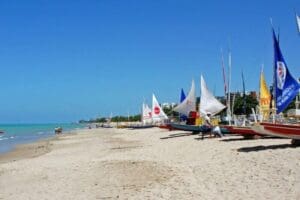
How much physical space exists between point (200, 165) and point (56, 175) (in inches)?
199

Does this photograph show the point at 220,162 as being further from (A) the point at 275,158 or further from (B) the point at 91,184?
(B) the point at 91,184

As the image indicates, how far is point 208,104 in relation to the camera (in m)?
33.3

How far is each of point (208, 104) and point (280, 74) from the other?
15693 mm

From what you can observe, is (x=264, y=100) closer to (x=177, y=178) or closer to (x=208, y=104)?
(x=208, y=104)

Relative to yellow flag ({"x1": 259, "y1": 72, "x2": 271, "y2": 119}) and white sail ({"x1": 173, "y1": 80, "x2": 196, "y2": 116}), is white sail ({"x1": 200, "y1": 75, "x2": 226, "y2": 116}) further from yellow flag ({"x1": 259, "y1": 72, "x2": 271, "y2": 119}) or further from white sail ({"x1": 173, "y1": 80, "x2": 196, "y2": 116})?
yellow flag ({"x1": 259, "y1": 72, "x2": 271, "y2": 119})

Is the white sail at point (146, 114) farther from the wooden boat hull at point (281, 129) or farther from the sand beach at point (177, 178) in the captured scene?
the sand beach at point (177, 178)

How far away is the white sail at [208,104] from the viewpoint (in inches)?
1307

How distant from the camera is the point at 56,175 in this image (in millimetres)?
16828

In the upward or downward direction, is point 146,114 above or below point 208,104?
above

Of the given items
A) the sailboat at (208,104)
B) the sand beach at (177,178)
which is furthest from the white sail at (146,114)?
the sand beach at (177,178)

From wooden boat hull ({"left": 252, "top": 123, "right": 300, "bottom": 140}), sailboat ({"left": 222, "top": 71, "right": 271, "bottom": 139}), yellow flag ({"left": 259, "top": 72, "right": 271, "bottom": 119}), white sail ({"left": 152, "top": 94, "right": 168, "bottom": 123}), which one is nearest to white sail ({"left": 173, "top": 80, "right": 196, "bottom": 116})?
sailboat ({"left": 222, "top": 71, "right": 271, "bottom": 139})

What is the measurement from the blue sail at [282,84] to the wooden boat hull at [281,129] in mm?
1419

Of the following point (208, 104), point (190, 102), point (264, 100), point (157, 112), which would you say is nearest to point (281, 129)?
point (264, 100)

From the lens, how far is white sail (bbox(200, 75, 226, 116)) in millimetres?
33188
